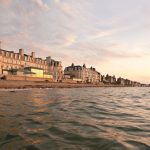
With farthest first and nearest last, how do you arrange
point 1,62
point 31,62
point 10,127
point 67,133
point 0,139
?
1. point 31,62
2. point 1,62
3. point 10,127
4. point 67,133
5. point 0,139

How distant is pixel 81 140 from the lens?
8203 mm

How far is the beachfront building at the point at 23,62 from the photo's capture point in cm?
9697

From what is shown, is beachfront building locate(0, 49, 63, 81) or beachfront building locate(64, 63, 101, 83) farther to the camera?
beachfront building locate(64, 63, 101, 83)

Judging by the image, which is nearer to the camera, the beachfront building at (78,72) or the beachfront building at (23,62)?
the beachfront building at (23,62)

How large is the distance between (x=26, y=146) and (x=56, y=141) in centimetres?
119

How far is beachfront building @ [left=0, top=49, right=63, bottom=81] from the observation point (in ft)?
318

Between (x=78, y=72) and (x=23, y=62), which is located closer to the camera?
(x=23, y=62)

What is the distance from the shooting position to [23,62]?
10956 centimetres

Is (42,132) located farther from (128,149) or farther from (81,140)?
(128,149)

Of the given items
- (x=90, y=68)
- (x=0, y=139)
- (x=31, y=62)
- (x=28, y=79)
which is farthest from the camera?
(x=90, y=68)

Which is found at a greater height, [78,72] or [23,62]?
[23,62]

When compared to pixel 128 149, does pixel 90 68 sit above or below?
above

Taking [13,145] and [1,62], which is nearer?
[13,145]

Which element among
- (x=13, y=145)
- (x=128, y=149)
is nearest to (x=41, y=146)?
(x=13, y=145)
